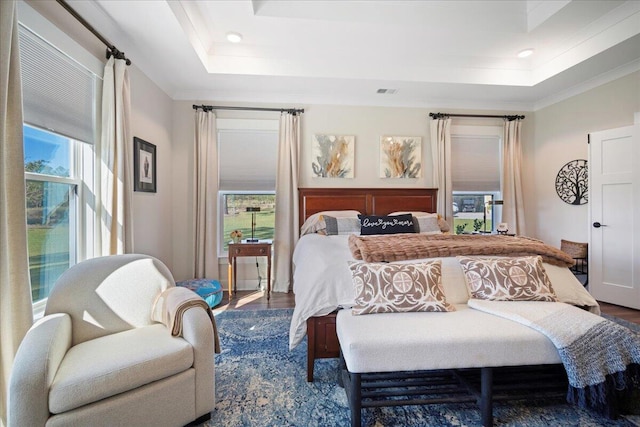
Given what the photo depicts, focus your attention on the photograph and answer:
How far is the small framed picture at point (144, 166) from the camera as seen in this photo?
292 cm

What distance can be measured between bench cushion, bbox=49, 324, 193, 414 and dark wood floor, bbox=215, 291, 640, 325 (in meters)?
1.76

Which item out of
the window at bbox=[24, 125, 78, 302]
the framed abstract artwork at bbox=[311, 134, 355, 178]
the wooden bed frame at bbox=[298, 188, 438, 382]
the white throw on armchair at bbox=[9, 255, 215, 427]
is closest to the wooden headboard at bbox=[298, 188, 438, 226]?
the wooden bed frame at bbox=[298, 188, 438, 382]

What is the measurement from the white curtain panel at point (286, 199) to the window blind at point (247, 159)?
0.14 meters

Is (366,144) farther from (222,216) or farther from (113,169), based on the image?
Answer: (113,169)

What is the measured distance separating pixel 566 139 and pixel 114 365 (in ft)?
17.8

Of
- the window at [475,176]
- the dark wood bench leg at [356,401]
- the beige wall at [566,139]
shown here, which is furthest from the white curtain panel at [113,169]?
the beige wall at [566,139]

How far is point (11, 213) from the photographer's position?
1415mm

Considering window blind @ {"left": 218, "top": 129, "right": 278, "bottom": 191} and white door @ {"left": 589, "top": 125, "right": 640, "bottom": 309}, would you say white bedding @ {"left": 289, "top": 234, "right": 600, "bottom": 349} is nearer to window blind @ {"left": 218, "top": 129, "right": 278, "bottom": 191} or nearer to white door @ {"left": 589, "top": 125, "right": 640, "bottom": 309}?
white door @ {"left": 589, "top": 125, "right": 640, "bottom": 309}

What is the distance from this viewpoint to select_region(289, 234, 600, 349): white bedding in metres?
1.88

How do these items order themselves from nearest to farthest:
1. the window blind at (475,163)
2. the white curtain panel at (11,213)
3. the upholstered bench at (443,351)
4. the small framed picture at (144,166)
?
the white curtain panel at (11,213), the upholstered bench at (443,351), the small framed picture at (144,166), the window blind at (475,163)

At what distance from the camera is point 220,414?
5.25 feet

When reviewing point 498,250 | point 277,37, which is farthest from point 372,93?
point 498,250

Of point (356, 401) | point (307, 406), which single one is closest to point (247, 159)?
point (307, 406)

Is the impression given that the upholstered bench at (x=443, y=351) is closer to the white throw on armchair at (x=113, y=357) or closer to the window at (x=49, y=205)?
the white throw on armchair at (x=113, y=357)
